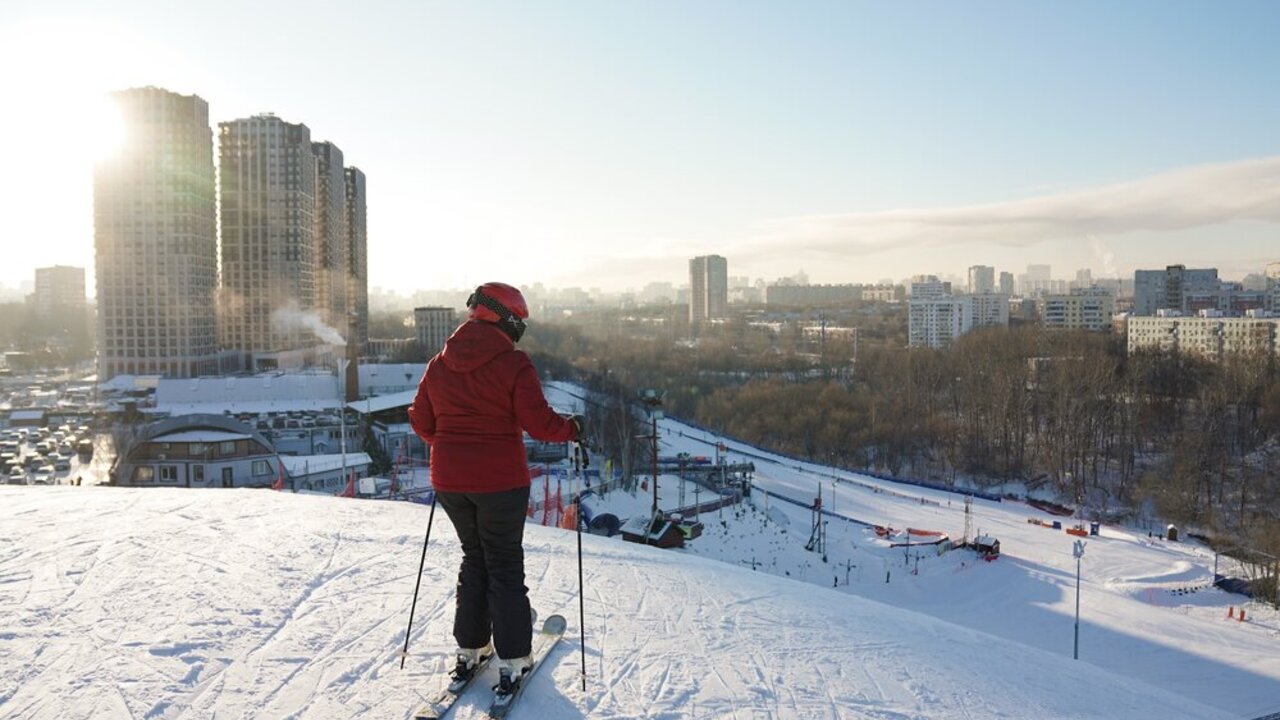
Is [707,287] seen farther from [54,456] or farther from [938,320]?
[54,456]

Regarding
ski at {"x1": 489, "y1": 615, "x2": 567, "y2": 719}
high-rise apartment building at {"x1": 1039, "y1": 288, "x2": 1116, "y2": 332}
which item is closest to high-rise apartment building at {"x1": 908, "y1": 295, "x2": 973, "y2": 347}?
high-rise apartment building at {"x1": 1039, "y1": 288, "x2": 1116, "y2": 332}

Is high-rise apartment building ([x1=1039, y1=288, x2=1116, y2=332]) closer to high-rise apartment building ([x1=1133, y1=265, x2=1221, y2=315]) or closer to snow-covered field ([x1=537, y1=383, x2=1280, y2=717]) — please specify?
high-rise apartment building ([x1=1133, y1=265, x2=1221, y2=315])

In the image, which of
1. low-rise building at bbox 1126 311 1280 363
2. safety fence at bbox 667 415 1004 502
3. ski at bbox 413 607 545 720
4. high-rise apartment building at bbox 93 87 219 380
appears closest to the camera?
ski at bbox 413 607 545 720

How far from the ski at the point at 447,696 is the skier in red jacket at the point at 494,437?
0.05 m

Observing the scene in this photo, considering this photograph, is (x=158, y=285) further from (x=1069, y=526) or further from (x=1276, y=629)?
(x=1276, y=629)

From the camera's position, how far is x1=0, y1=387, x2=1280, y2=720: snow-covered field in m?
3.21

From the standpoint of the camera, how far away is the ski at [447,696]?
9.61 feet

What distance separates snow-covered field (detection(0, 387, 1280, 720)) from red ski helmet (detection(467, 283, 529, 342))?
4.48 ft

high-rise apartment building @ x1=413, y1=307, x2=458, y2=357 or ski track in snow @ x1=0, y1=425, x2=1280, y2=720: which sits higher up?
high-rise apartment building @ x1=413, y1=307, x2=458, y2=357

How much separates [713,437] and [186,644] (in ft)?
140

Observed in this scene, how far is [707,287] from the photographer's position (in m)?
136

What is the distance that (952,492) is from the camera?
35.6m

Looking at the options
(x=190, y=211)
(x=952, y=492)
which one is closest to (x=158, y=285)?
(x=190, y=211)

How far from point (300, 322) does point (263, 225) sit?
20.2 feet
